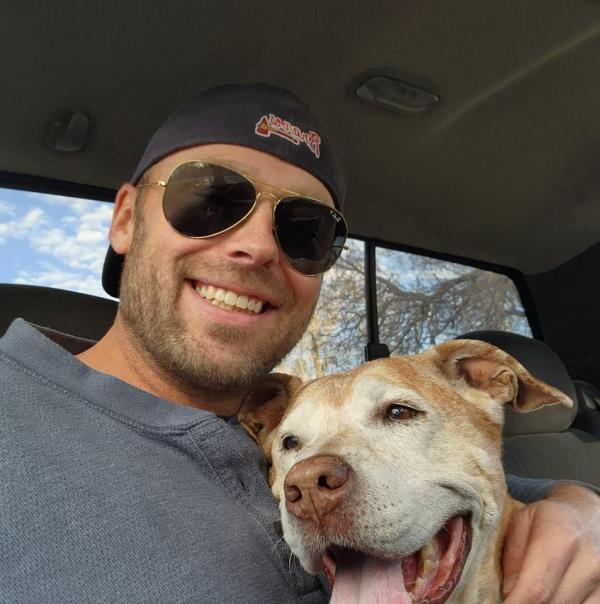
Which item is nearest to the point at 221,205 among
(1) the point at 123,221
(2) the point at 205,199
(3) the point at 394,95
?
(2) the point at 205,199

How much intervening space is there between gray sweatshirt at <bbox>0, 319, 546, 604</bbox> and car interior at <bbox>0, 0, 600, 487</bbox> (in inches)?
47.3

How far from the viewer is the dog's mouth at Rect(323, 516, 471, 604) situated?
1.58 m

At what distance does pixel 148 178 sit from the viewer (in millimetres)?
2574

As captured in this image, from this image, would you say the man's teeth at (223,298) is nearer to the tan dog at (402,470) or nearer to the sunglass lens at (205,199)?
the sunglass lens at (205,199)

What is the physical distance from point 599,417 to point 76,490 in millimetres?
4087

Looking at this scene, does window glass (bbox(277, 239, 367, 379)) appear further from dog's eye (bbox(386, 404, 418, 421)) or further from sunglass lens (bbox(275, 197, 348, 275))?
dog's eye (bbox(386, 404, 418, 421))

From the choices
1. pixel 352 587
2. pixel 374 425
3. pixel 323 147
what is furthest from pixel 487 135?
pixel 352 587

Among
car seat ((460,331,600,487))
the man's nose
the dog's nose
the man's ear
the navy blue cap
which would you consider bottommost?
car seat ((460,331,600,487))

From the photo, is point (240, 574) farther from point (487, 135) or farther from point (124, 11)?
point (487, 135)

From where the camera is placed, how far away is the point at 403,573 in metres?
1.65

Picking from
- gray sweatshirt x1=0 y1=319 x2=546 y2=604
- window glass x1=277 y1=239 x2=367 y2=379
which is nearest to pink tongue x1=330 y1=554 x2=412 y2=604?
gray sweatshirt x1=0 y1=319 x2=546 y2=604

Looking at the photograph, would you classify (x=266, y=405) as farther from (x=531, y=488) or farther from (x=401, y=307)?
(x=401, y=307)

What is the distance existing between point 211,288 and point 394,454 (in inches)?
36.5

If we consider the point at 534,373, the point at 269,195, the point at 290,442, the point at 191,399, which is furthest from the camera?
the point at 534,373
